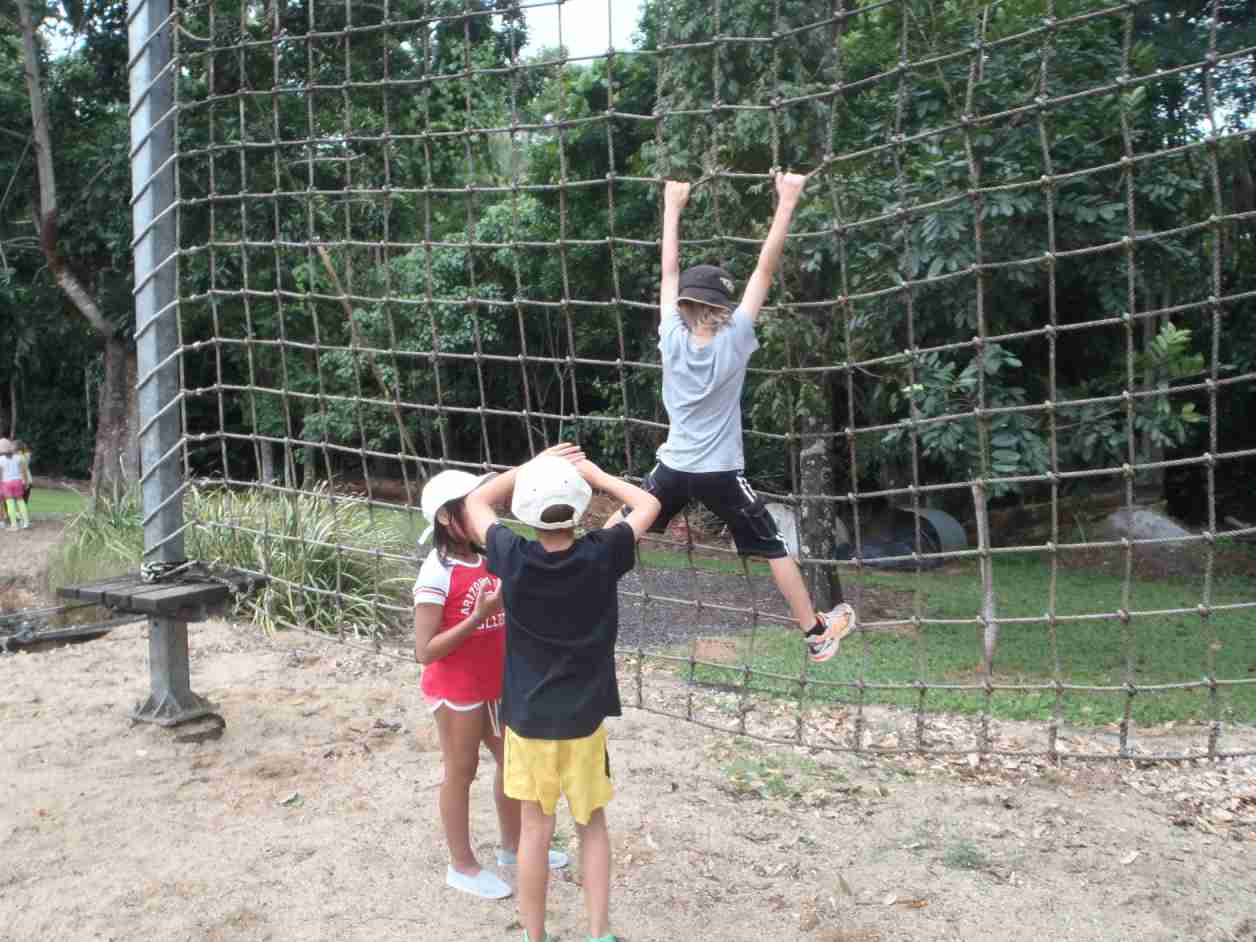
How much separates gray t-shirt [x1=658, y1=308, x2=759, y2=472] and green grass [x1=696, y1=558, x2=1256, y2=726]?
1404 mm

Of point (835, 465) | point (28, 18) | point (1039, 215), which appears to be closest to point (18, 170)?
point (28, 18)

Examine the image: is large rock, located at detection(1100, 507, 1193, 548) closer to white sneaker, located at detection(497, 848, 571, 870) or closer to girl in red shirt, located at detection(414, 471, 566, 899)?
white sneaker, located at detection(497, 848, 571, 870)

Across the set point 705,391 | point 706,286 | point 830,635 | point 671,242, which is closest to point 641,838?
point 830,635

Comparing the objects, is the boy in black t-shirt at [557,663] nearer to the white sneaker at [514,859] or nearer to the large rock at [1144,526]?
the white sneaker at [514,859]

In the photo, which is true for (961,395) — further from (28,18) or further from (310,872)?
(28,18)

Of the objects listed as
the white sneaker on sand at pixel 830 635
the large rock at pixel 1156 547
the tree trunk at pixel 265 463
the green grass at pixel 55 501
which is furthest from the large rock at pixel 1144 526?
the green grass at pixel 55 501

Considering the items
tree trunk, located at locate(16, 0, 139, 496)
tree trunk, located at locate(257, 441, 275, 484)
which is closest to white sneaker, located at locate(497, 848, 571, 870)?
tree trunk, located at locate(257, 441, 275, 484)

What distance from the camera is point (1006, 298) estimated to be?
254 inches

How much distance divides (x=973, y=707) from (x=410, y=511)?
2992 millimetres

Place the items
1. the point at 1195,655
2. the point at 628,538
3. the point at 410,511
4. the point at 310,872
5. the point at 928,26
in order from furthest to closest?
the point at 1195,655, the point at 928,26, the point at 410,511, the point at 310,872, the point at 628,538

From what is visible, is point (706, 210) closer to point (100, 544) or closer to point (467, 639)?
point (467, 639)

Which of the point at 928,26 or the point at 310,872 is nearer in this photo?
the point at 310,872

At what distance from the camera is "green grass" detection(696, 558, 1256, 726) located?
5926 mm

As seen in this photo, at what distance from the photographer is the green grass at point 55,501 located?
14.9 metres
